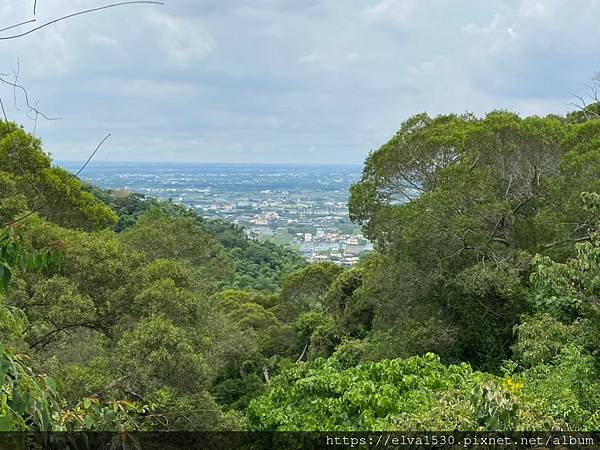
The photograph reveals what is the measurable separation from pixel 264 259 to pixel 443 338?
2331cm

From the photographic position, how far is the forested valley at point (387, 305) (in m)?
4.16

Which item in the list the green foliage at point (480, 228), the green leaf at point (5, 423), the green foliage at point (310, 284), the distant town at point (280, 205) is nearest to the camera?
the green leaf at point (5, 423)

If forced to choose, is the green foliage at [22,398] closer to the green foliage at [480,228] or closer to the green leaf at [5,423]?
the green leaf at [5,423]

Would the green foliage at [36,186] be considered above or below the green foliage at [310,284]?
above

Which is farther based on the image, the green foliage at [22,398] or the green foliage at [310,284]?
the green foliage at [310,284]

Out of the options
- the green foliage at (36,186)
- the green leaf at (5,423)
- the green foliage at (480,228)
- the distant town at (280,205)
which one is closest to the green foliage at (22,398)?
the green leaf at (5,423)

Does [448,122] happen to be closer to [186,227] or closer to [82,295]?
[186,227]

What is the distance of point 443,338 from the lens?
8648 millimetres

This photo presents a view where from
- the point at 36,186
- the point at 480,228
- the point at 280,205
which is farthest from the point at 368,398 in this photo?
the point at 280,205

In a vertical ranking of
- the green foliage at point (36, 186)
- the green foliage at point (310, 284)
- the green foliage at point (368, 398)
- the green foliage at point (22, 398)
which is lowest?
the green foliage at point (310, 284)

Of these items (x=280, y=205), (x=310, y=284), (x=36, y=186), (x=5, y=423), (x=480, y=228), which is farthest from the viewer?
(x=280, y=205)

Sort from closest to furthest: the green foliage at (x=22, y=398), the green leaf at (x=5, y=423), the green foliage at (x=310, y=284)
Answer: the green leaf at (x=5, y=423) < the green foliage at (x=22, y=398) < the green foliage at (x=310, y=284)

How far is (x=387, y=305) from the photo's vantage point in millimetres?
9727

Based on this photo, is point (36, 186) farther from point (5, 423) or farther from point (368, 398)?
point (5, 423)
